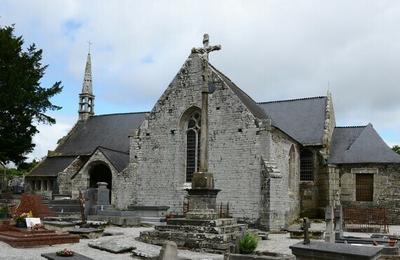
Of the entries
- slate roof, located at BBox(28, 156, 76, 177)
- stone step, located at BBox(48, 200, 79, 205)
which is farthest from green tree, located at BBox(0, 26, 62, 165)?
stone step, located at BBox(48, 200, 79, 205)

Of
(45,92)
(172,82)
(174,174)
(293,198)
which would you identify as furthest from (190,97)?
(45,92)

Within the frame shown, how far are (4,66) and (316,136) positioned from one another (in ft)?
66.4

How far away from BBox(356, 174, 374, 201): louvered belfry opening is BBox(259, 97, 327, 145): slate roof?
2.91 m

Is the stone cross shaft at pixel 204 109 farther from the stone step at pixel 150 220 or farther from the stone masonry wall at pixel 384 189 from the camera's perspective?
the stone masonry wall at pixel 384 189

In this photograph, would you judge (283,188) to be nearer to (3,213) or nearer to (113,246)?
(113,246)

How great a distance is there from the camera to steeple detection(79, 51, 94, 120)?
37.2 m

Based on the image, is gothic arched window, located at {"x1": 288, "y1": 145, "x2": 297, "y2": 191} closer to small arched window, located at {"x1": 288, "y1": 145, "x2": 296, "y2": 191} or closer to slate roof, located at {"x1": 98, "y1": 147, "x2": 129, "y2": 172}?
small arched window, located at {"x1": 288, "y1": 145, "x2": 296, "y2": 191}

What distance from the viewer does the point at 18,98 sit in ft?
94.4

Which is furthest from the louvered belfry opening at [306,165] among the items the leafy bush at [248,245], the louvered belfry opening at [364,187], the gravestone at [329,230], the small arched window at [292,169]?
the leafy bush at [248,245]

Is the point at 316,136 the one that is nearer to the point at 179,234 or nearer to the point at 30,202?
the point at 179,234

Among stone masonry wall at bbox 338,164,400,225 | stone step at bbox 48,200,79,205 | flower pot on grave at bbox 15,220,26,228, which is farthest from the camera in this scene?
stone masonry wall at bbox 338,164,400,225

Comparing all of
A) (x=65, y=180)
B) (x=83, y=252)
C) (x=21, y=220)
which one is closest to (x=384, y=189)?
(x=83, y=252)

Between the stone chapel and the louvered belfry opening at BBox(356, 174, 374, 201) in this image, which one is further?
the louvered belfry opening at BBox(356, 174, 374, 201)

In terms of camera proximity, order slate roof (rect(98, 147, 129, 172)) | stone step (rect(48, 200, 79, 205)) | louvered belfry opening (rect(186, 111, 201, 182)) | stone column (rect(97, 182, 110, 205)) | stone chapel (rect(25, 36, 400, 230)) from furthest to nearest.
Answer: slate roof (rect(98, 147, 129, 172))
stone step (rect(48, 200, 79, 205))
stone column (rect(97, 182, 110, 205))
louvered belfry opening (rect(186, 111, 201, 182))
stone chapel (rect(25, 36, 400, 230))
